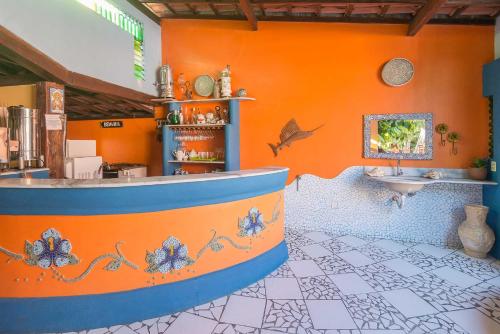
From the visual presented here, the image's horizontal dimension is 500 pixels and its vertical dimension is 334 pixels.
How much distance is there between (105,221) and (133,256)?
0.36 metres

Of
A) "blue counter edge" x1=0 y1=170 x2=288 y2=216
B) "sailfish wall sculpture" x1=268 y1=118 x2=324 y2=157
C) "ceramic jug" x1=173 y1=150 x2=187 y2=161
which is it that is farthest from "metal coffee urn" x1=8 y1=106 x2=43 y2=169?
"sailfish wall sculpture" x1=268 y1=118 x2=324 y2=157

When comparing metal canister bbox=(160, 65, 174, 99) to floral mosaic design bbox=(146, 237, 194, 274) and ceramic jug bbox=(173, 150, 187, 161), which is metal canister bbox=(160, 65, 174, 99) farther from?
floral mosaic design bbox=(146, 237, 194, 274)

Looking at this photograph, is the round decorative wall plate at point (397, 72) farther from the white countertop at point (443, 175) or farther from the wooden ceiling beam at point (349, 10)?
the white countertop at point (443, 175)

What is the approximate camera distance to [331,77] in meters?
4.64

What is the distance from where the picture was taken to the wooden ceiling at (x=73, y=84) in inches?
120

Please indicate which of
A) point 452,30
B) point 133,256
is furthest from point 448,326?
point 452,30

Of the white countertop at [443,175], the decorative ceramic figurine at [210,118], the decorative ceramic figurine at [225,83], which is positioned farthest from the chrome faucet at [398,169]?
the decorative ceramic figurine at [210,118]

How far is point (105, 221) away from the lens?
2275 mm

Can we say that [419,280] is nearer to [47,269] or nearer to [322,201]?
[322,201]

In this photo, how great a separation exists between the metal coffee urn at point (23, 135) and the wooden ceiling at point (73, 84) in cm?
46

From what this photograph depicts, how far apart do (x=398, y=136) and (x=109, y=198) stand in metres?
3.97

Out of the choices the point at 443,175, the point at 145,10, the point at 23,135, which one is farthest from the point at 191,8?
the point at 443,175

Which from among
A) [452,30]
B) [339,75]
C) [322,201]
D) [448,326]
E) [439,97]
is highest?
[452,30]

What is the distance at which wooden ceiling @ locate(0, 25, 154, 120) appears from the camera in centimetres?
304
